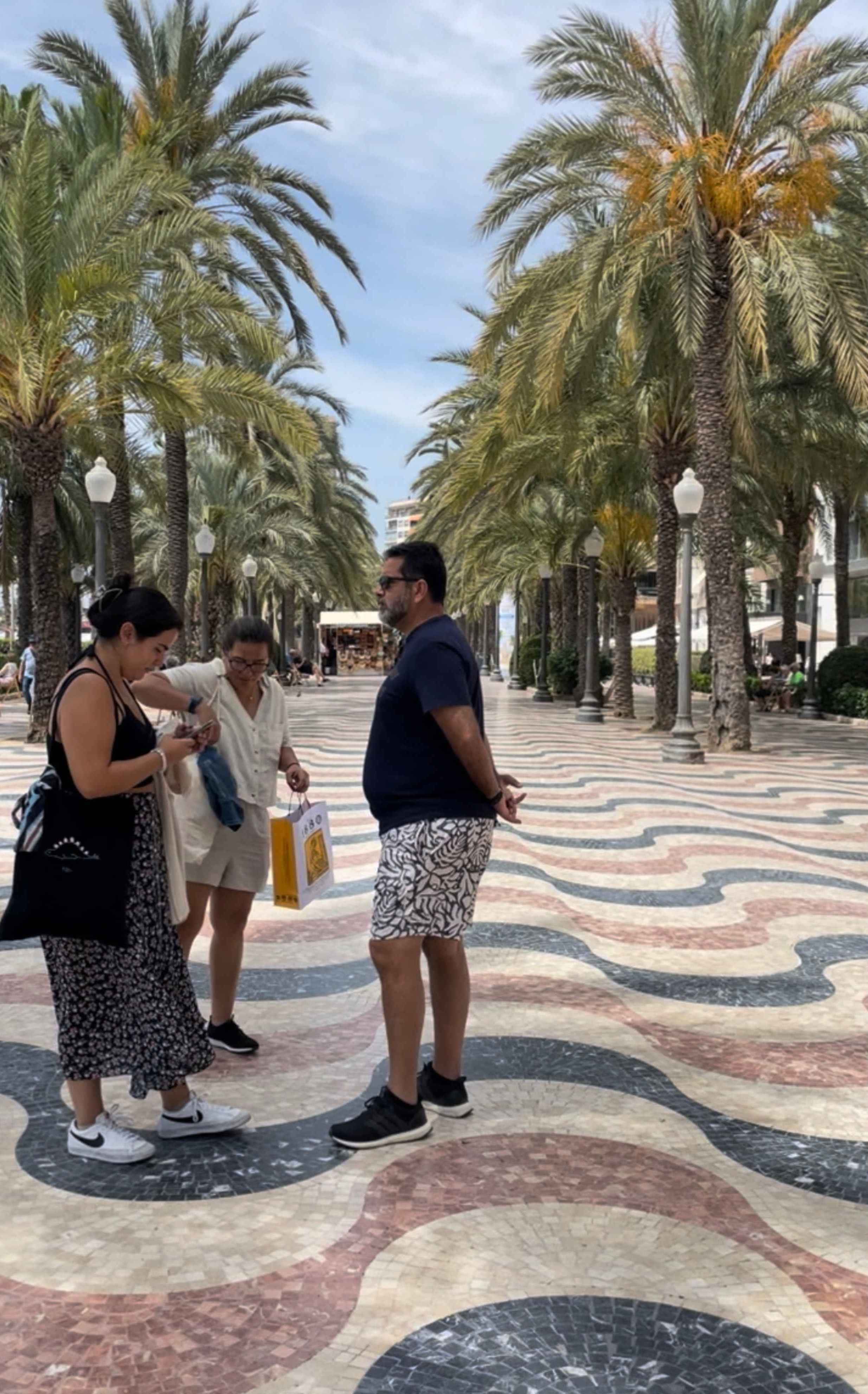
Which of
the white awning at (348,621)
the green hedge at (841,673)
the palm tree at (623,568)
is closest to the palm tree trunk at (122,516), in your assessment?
the palm tree at (623,568)

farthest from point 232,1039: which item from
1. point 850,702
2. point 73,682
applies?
point 850,702

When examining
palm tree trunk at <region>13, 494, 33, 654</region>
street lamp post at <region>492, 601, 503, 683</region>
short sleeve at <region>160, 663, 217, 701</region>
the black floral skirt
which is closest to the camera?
the black floral skirt

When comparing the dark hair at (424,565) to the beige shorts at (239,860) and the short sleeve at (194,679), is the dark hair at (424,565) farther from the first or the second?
the beige shorts at (239,860)

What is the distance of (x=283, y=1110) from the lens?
355 cm

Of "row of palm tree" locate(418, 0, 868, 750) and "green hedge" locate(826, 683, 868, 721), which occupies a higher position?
"row of palm tree" locate(418, 0, 868, 750)

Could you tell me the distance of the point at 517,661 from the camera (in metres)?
38.1

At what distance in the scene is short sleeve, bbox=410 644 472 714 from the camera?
3.11m

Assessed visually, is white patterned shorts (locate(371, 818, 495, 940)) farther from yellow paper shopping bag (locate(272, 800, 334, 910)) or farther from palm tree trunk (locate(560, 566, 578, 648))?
palm tree trunk (locate(560, 566, 578, 648))

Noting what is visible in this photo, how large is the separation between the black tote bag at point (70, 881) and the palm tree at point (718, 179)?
459 inches

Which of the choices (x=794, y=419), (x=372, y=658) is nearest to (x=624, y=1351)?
(x=794, y=419)

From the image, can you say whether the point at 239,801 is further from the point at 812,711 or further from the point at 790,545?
the point at 790,545

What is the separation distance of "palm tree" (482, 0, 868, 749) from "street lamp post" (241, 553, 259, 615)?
40.2 feet

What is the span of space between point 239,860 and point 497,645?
52.7 meters

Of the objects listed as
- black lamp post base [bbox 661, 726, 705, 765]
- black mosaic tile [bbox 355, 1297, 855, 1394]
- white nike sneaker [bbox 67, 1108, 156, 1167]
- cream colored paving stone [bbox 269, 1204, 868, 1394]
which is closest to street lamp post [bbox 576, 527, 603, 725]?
black lamp post base [bbox 661, 726, 705, 765]
